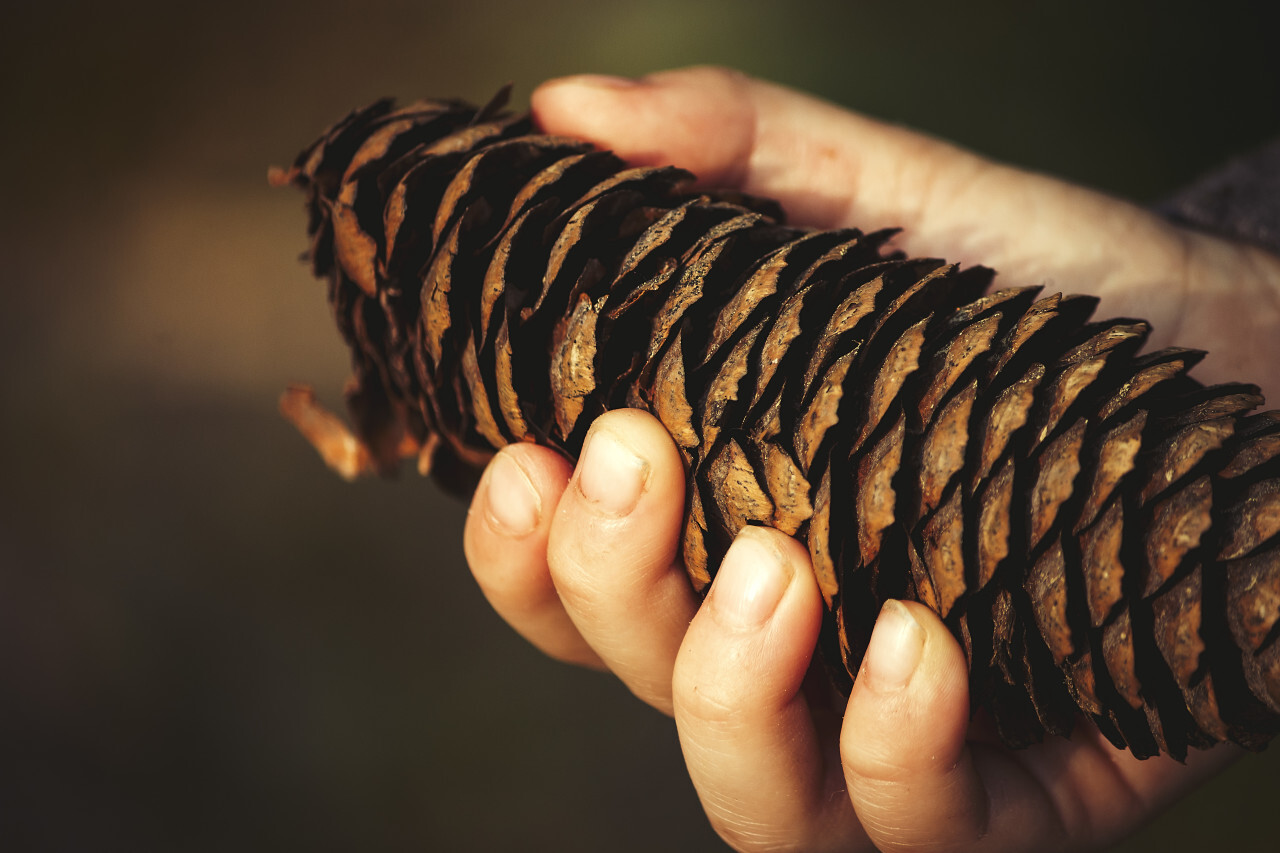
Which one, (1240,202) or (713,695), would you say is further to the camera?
(1240,202)

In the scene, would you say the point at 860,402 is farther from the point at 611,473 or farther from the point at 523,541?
the point at 523,541

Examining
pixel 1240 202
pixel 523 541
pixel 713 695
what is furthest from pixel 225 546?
pixel 1240 202

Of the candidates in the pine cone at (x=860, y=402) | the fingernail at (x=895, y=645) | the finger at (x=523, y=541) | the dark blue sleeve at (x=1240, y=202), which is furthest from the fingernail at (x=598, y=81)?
the dark blue sleeve at (x=1240, y=202)

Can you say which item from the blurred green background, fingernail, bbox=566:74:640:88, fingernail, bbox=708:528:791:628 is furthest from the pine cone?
the blurred green background

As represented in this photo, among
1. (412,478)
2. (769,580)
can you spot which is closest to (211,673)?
(412,478)

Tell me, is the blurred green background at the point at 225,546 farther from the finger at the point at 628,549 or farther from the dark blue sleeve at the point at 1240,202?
the dark blue sleeve at the point at 1240,202
